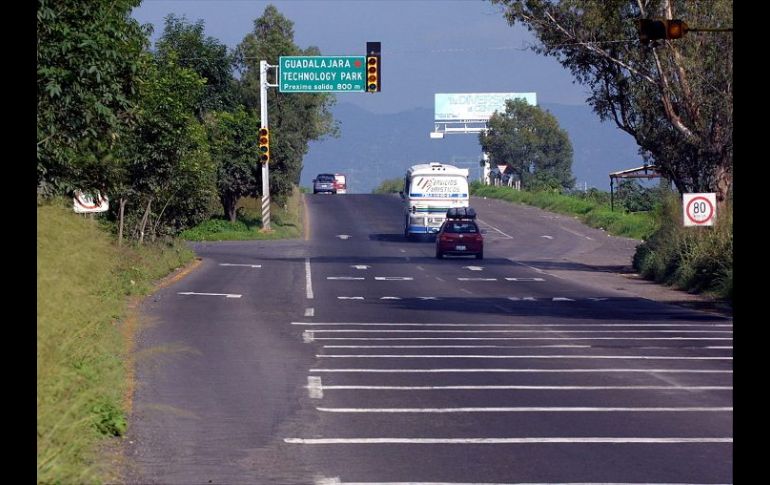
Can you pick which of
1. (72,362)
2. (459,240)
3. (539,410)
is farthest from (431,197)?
(72,362)

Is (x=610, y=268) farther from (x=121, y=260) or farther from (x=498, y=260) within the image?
(x=121, y=260)

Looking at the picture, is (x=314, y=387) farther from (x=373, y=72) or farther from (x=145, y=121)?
(x=373, y=72)

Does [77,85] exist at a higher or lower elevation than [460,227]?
higher

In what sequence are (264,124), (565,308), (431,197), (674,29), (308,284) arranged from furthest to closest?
(431,197) < (264,124) < (308,284) < (565,308) < (674,29)

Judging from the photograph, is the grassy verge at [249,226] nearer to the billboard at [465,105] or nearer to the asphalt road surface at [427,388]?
the asphalt road surface at [427,388]

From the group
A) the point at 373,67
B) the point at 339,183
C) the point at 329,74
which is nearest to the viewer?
the point at 373,67

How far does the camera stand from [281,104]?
7400 centimetres

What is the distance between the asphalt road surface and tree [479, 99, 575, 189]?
75.8 m

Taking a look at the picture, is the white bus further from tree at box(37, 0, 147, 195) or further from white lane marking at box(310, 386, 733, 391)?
white lane marking at box(310, 386, 733, 391)

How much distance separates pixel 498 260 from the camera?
4816cm

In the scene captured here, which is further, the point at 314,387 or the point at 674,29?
the point at 674,29

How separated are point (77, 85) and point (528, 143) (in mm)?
90810

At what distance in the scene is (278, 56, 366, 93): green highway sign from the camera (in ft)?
171

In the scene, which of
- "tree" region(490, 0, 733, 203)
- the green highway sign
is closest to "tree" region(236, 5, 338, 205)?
the green highway sign
